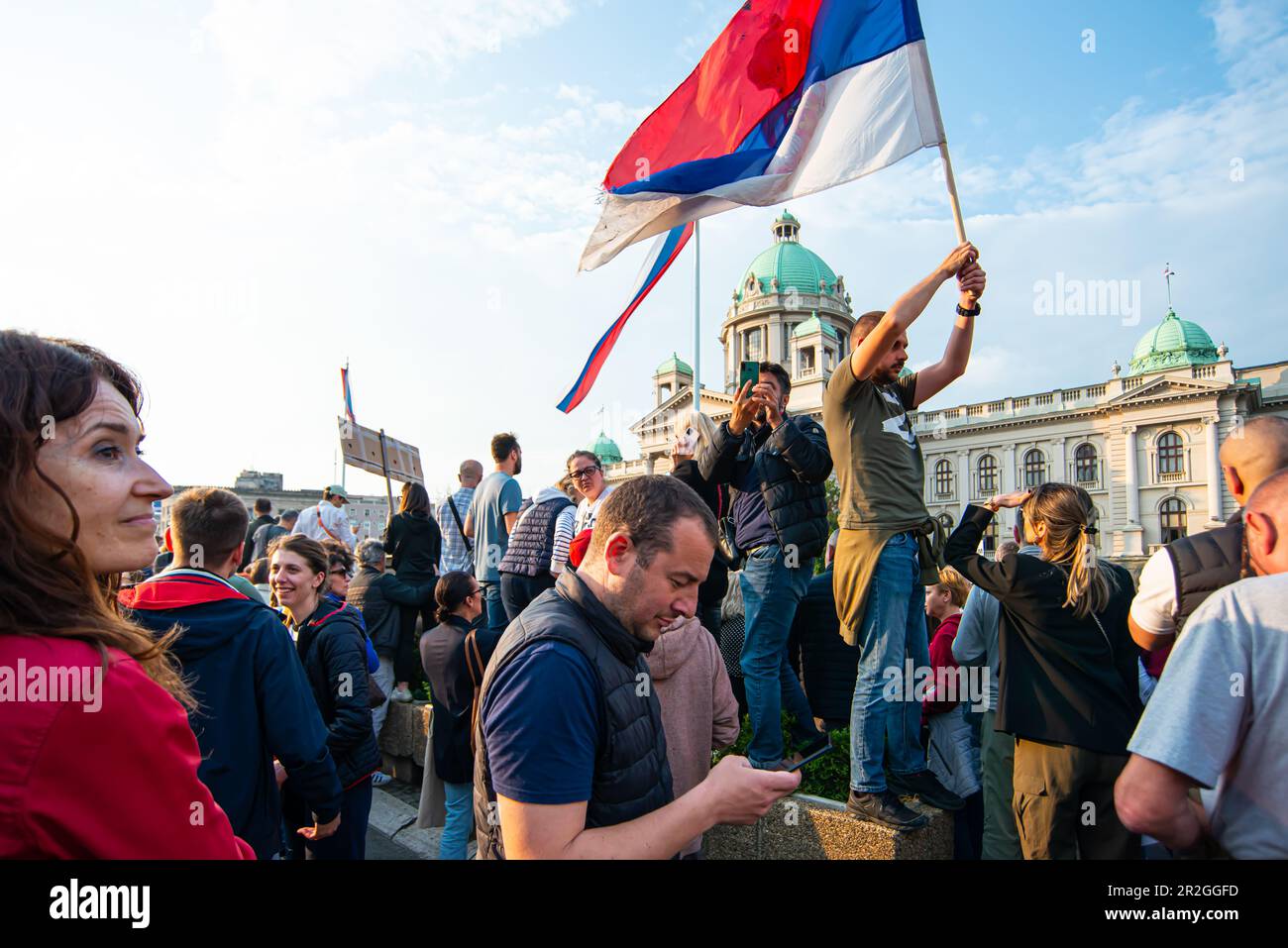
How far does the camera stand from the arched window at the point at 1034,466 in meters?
56.2

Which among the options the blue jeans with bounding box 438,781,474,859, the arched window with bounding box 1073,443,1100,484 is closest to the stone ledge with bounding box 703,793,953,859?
the blue jeans with bounding box 438,781,474,859

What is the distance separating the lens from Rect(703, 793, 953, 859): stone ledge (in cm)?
385

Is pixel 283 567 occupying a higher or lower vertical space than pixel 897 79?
lower

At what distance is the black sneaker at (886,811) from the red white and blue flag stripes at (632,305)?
127 inches

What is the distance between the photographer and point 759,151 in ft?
15.8

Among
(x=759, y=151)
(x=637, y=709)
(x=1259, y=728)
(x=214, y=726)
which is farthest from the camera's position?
(x=759, y=151)

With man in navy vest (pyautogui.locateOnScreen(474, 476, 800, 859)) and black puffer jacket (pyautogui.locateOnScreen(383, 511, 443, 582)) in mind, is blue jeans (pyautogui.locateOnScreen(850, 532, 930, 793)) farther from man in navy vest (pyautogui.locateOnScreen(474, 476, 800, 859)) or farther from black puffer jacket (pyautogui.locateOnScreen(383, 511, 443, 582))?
black puffer jacket (pyautogui.locateOnScreen(383, 511, 443, 582))

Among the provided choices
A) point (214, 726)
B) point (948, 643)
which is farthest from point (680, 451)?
point (214, 726)

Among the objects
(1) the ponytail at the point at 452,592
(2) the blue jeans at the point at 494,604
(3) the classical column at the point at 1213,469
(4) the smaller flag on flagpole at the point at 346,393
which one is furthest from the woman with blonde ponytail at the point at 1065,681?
(3) the classical column at the point at 1213,469

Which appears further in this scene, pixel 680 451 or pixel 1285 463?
pixel 680 451

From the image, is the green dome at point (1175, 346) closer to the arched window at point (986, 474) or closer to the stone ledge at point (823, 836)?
the arched window at point (986, 474)
